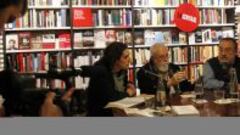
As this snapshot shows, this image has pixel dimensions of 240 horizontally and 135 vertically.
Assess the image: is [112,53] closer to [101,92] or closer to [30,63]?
[101,92]

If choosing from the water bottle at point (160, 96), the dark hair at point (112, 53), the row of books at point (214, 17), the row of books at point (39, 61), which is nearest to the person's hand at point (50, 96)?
the row of books at point (39, 61)

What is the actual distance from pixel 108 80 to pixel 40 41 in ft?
3.64

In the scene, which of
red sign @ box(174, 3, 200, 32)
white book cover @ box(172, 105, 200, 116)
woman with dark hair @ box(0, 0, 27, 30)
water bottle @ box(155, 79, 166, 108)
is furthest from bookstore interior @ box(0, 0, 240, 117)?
woman with dark hair @ box(0, 0, 27, 30)

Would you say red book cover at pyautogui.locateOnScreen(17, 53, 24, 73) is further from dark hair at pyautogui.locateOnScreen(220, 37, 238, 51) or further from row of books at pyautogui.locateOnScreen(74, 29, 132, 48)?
dark hair at pyautogui.locateOnScreen(220, 37, 238, 51)

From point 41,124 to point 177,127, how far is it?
0.52 m

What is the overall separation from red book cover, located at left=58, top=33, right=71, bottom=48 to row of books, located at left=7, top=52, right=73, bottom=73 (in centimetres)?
10

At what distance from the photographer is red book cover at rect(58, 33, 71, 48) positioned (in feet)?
11.9

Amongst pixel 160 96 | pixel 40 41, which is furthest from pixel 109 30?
pixel 160 96

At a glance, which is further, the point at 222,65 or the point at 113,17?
the point at 113,17

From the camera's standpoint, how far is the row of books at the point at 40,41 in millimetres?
3521

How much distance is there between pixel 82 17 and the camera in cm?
366

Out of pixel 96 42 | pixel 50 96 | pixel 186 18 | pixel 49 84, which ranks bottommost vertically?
pixel 50 96

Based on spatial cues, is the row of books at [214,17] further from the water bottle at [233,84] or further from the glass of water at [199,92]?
the glass of water at [199,92]

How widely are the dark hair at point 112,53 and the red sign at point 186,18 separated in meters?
0.63
